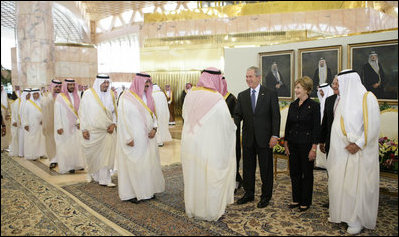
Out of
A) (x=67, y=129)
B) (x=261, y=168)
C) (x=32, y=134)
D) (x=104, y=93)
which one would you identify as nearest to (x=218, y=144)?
(x=261, y=168)

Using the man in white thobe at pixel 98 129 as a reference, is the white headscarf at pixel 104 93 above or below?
above

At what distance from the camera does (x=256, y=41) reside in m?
13.5

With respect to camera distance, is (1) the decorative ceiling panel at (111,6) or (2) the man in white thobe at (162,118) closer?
(2) the man in white thobe at (162,118)

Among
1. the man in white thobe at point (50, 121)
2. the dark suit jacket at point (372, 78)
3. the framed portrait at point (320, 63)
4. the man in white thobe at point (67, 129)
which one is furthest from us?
the man in white thobe at point (50, 121)

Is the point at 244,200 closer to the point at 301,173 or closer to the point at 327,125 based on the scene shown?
the point at 301,173

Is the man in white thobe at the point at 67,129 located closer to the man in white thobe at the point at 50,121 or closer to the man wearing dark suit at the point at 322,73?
the man in white thobe at the point at 50,121

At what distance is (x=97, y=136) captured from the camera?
5176 millimetres

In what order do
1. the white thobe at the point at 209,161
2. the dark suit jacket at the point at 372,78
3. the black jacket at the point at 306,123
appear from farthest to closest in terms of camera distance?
1. the dark suit jacket at the point at 372,78
2. the black jacket at the point at 306,123
3. the white thobe at the point at 209,161

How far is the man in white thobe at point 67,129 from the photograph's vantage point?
20.2 feet

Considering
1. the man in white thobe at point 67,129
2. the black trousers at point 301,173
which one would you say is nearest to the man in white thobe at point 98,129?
the man in white thobe at point 67,129

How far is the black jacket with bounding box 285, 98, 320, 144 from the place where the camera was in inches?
149

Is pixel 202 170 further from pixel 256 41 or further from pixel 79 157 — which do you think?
pixel 256 41

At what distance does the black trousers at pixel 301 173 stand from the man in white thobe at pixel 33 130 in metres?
5.85

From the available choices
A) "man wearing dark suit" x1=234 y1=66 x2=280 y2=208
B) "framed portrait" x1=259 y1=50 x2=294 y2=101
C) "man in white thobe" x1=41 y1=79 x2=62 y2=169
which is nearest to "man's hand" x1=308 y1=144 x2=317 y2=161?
"man wearing dark suit" x1=234 y1=66 x2=280 y2=208
